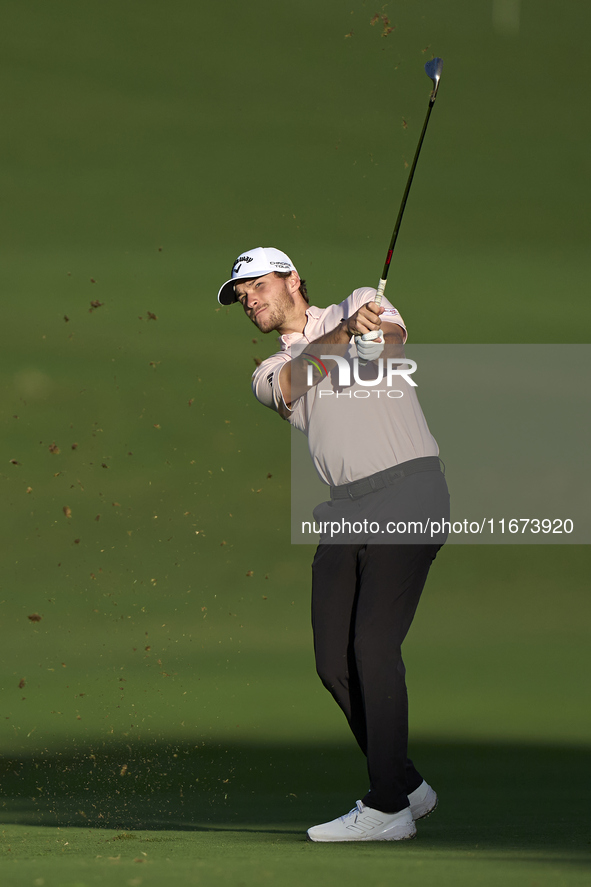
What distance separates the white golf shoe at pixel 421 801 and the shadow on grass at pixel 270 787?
0.12 feet

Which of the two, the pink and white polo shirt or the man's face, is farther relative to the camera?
the man's face

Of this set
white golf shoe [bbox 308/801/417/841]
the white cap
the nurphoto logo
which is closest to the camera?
white golf shoe [bbox 308/801/417/841]

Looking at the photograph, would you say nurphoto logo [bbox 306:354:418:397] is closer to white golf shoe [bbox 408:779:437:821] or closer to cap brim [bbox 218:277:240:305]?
cap brim [bbox 218:277:240:305]

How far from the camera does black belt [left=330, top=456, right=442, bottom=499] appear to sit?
192 centimetres

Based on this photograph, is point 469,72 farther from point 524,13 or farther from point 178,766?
point 178,766

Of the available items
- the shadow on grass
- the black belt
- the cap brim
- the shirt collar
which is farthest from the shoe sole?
the cap brim

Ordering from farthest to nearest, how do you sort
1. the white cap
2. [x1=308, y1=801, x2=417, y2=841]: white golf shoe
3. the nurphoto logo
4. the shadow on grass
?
the shadow on grass < the white cap < the nurphoto logo < [x1=308, y1=801, x2=417, y2=841]: white golf shoe

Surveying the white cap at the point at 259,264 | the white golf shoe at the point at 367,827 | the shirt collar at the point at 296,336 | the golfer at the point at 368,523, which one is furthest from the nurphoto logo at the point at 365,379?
the white golf shoe at the point at 367,827

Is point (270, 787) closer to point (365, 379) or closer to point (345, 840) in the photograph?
point (345, 840)

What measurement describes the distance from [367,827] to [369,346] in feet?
2.73

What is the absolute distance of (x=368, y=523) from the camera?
190 cm

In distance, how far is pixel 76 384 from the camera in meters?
3.59

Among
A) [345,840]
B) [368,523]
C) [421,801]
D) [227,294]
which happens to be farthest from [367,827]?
[227,294]

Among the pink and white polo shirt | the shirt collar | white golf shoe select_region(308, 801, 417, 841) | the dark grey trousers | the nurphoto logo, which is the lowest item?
white golf shoe select_region(308, 801, 417, 841)
